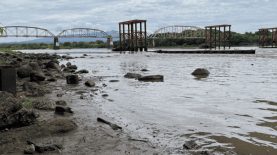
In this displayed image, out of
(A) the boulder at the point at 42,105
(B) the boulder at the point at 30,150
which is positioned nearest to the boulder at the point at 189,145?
(B) the boulder at the point at 30,150

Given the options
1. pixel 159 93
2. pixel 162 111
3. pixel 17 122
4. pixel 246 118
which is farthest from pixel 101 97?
pixel 246 118

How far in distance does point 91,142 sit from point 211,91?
6.04 meters

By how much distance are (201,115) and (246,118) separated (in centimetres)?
103

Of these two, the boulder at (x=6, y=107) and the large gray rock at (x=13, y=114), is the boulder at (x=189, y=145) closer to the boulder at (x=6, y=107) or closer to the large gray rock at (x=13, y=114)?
→ the large gray rock at (x=13, y=114)

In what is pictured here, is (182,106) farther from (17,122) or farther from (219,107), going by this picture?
(17,122)

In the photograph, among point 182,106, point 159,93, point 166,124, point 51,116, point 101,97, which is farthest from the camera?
point 159,93

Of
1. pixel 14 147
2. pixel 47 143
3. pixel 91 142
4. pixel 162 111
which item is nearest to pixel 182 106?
pixel 162 111

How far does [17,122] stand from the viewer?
4.84 meters

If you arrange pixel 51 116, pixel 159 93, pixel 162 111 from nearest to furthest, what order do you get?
1. pixel 51 116
2. pixel 162 111
3. pixel 159 93

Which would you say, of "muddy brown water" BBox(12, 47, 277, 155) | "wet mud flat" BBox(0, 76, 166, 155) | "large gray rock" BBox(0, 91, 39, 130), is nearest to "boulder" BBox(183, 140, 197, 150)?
"muddy brown water" BBox(12, 47, 277, 155)

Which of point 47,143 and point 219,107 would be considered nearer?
point 47,143

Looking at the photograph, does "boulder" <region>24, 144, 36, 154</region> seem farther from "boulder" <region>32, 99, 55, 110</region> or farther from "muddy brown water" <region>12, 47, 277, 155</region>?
"boulder" <region>32, 99, 55, 110</region>

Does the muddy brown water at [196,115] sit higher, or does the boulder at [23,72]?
the boulder at [23,72]

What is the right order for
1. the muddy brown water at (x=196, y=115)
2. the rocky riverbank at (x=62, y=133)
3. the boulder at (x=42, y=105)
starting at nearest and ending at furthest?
the rocky riverbank at (x=62, y=133) < the muddy brown water at (x=196, y=115) < the boulder at (x=42, y=105)
